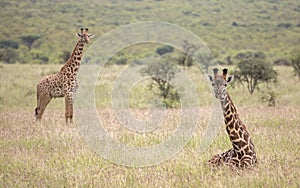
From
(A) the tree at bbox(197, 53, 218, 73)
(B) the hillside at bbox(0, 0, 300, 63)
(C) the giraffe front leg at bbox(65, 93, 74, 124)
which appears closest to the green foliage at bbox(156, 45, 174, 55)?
(B) the hillside at bbox(0, 0, 300, 63)

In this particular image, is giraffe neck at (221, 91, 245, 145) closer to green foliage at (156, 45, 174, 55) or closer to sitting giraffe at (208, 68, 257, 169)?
sitting giraffe at (208, 68, 257, 169)

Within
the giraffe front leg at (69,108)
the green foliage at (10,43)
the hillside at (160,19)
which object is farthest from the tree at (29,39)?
the giraffe front leg at (69,108)

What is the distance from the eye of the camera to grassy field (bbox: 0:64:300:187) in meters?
6.95

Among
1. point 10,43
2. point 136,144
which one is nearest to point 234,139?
point 136,144

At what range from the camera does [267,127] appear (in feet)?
37.5

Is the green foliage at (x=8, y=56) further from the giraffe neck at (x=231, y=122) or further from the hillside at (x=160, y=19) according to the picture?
the giraffe neck at (x=231, y=122)

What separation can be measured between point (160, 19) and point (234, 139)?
235 feet

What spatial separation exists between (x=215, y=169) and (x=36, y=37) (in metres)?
56.2

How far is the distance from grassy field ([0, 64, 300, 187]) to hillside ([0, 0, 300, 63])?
3428cm

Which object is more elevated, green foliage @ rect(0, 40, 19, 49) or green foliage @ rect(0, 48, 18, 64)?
green foliage @ rect(0, 40, 19, 49)

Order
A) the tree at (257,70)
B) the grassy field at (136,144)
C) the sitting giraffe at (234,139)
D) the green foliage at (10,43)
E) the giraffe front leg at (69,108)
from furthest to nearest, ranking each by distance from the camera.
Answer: the green foliage at (10,43) → the tree at (257,70) → the giraffe front leg at (69,108) → the sitting giraffe at (234,139) → the grassy field at (136,144)

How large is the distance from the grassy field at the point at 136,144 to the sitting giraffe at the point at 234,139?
206 mm

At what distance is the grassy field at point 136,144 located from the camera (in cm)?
695

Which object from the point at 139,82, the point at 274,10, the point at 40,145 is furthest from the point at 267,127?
the point at 274,10
